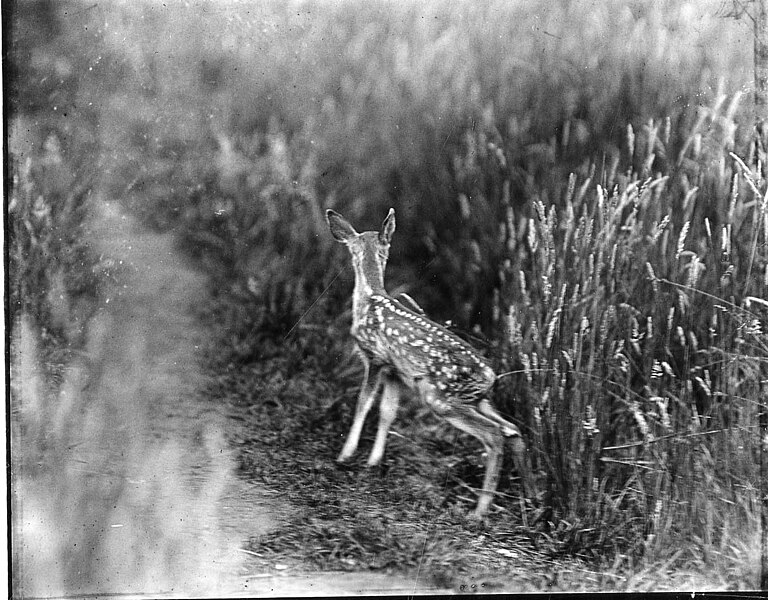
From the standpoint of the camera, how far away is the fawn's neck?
3422 mm

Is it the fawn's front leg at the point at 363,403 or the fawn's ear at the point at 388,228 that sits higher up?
the fawn's ear at the point at 388,228

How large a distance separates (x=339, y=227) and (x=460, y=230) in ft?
1.72

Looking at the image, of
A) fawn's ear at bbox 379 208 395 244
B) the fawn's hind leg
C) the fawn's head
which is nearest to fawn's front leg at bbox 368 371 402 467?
the fawn's hind leg

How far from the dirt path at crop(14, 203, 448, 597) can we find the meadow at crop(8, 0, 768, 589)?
0.31 feet

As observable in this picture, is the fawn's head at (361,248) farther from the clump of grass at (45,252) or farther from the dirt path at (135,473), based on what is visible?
the clump of grass at (45,252)

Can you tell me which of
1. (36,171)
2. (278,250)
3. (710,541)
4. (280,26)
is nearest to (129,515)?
(278,250)

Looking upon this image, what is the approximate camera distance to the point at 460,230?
346 centimetres

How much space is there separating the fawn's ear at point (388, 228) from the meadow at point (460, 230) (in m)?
0.04

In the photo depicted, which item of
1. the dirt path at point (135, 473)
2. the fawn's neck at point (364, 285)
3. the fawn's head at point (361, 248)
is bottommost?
the dirt path at point (135, 473)

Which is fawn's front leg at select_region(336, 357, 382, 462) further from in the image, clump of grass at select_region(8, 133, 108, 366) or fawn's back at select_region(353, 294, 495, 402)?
clump of grass at select_region(8, 133, 108, 366)

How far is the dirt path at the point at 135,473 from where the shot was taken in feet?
11.0

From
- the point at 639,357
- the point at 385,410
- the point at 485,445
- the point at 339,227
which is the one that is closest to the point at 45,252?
the point at 339,227

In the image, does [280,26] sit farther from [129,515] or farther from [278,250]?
[129,515]

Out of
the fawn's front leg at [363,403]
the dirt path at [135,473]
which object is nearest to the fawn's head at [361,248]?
the fawn's front leg at [363,403]
